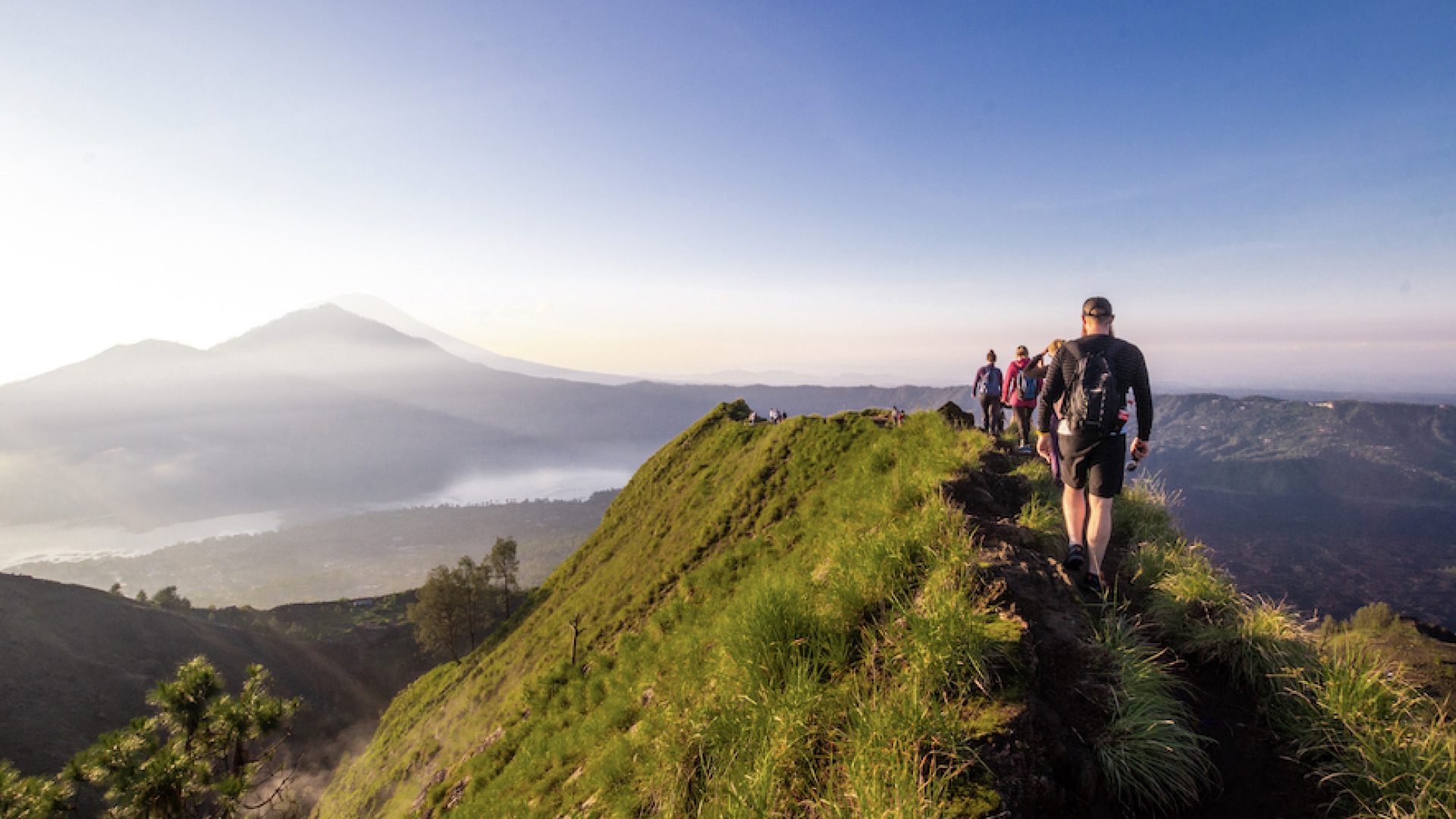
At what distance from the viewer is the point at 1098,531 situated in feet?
21.5

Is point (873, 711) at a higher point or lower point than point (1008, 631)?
lower

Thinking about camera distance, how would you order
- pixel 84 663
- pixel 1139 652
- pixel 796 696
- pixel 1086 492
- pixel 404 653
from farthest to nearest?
pixel 404 653 → pixel 84 663 → pixel 1086 492 → pixel 1139 652 → pixel 796 696

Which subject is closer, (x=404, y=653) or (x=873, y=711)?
(x=873, y=711)

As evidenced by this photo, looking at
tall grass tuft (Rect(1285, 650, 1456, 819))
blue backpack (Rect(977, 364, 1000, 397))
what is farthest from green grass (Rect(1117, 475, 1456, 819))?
blue backpack (Rect(977, 364, 1000, 397))

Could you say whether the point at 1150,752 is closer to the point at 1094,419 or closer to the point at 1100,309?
the point at 1094,419

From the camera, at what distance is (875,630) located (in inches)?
198

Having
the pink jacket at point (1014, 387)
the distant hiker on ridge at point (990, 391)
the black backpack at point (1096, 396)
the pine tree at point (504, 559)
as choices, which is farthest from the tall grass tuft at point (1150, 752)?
→ the pine tree at point (504, 559)

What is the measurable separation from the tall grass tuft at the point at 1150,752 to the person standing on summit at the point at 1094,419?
210 cm

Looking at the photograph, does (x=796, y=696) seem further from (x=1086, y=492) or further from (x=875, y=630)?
(x=1086, y=492)

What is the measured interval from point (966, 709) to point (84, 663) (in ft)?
345

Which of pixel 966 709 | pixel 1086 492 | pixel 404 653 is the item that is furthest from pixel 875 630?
pixel 404 653

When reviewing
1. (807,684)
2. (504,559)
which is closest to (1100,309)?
(807,684)

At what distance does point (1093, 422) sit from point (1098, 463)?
1.86 ft

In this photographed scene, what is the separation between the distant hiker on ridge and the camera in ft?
57.9
